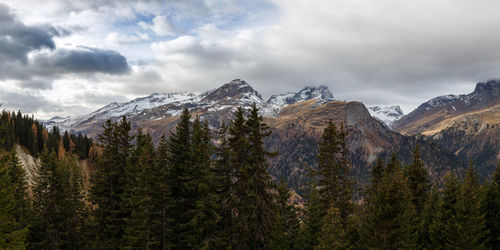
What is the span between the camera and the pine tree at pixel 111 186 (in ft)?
109

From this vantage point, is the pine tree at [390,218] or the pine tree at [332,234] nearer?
the pine tree at [390,218]

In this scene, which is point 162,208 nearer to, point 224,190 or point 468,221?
point 224,190

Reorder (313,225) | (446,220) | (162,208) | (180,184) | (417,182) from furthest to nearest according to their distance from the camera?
(417,182)
(313,225)
(446,220)
(180,184)
(162,208)

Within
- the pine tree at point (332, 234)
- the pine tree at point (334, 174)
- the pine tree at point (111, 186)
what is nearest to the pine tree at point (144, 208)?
the pine tree at point (111, 186)

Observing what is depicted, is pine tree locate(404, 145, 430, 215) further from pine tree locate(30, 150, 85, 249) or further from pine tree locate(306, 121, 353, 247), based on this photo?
pine tree locate(30, 150, 85, 249)

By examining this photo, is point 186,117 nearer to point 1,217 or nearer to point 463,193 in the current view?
point 1,217

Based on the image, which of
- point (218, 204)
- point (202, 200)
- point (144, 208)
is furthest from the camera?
point (218, 204)

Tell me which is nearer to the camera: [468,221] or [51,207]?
[468,221]

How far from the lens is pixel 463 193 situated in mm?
30391

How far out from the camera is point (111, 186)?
A: 3416 centimetres

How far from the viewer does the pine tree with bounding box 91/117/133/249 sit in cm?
3338

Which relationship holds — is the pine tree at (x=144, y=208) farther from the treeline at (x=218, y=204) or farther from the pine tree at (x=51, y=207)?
the pine tree at (x=51, y=207)

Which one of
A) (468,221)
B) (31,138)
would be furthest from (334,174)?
(31,138)

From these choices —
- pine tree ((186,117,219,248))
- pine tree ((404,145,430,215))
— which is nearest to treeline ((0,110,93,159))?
pine tree ((186,117,219,248))
